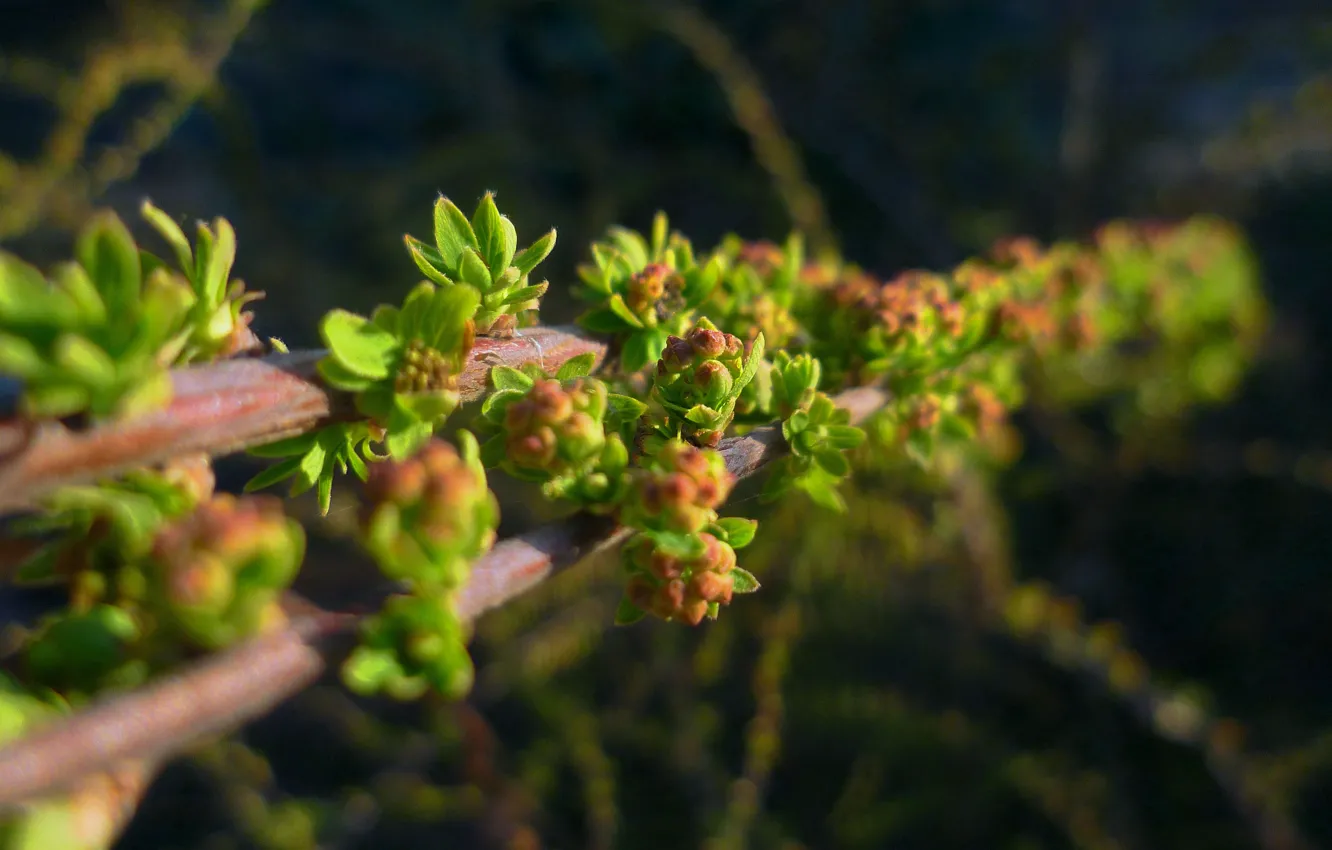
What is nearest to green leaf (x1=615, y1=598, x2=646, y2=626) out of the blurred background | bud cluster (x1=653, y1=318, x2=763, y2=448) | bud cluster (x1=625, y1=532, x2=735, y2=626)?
bud cluster (x1=625, y1=532, x2=735, y2=626)

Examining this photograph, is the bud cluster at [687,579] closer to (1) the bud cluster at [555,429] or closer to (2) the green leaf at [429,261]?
(1) the bud cluster at [555,429]

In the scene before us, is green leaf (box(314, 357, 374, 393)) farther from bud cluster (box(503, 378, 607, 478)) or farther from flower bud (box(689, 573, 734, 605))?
flower bud (box(689, 573, 734, 605))

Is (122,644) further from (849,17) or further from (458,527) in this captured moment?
(849,17)

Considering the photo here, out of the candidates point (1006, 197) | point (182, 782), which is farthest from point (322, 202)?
point (1006, 197)

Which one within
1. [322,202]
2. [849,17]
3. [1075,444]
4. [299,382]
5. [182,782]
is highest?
[849,17]

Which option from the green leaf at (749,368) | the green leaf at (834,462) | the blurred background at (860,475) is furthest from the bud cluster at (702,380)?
the blurred background at (860,475)
